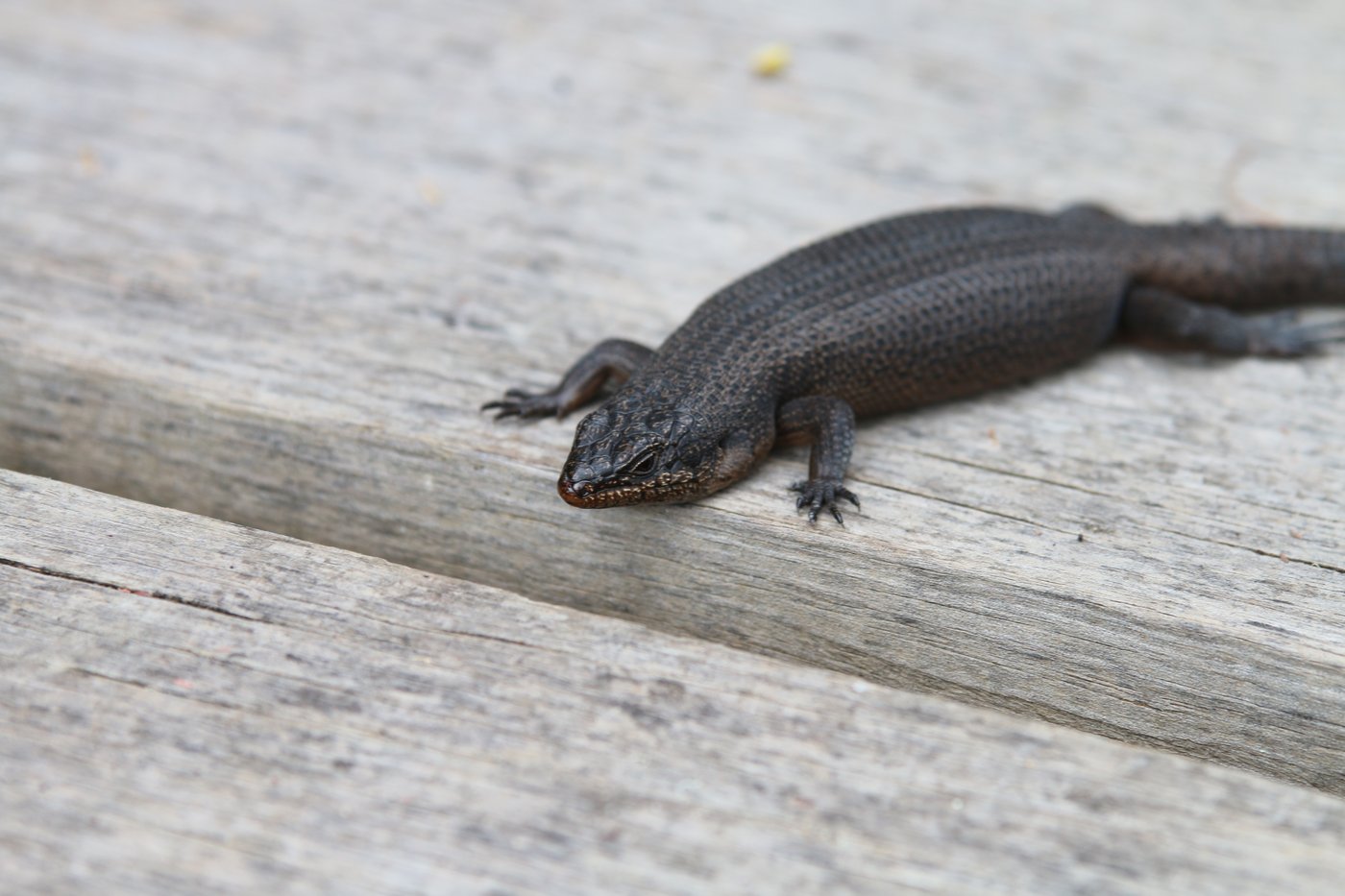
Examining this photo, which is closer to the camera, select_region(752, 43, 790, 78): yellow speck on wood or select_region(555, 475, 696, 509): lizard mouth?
select_region(555, 475, 696, 509): lizard mouth

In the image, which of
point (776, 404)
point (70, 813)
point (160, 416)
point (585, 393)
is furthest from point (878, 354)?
point (70, 813)

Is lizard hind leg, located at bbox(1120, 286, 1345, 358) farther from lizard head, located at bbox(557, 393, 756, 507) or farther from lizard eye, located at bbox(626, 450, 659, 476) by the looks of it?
lizard eye, located at bbox(626, 450, 659, 476)

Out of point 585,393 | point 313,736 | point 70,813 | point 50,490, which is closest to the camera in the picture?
point 70,813

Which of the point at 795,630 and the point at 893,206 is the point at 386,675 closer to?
the point at 795,630

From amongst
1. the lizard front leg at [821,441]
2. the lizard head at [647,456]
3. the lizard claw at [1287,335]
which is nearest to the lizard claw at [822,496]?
the lizard front leg at [821,441]

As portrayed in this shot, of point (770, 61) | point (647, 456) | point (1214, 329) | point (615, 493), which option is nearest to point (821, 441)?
point (647, 456)

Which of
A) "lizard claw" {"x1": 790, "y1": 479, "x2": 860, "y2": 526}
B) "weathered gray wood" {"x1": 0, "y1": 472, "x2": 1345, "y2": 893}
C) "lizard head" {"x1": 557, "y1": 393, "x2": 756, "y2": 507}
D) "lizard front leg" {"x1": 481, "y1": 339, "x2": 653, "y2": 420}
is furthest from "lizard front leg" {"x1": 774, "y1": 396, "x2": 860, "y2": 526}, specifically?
"weathered gray wood" {"x1": 0, "y1": 472, "x2": 1345, "y2": 893}

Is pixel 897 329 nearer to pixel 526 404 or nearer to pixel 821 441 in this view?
pixel 821 441

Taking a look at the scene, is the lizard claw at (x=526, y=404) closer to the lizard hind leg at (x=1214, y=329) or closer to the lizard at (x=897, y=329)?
the lizard at (x=897, y=329)
